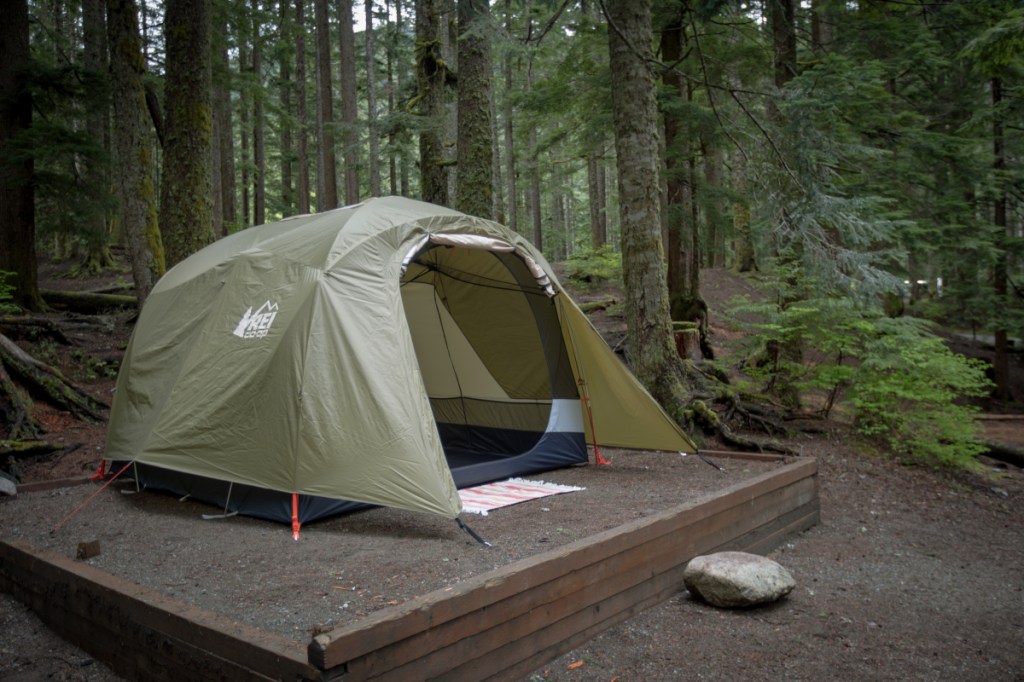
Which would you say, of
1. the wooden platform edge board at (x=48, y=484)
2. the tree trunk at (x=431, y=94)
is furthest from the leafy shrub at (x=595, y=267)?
the wooden platform edge board at (x=48, y=484)

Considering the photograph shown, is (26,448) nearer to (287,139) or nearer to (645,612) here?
(645,612)

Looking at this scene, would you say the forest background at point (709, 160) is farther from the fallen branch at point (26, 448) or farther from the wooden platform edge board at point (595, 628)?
the wooden platform edge board at point (595, 628)

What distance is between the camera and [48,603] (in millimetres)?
3781

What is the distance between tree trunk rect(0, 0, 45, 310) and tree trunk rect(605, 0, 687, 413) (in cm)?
857

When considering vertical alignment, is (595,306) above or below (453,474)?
above

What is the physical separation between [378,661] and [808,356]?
1281 centimetres

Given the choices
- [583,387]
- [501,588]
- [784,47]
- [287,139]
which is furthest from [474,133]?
[287,139]

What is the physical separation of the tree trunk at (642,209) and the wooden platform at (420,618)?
268 centimetres

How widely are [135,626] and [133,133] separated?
825 centimetres

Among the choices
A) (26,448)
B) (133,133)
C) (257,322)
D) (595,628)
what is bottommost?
(595,628)

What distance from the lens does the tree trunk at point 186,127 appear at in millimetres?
7680

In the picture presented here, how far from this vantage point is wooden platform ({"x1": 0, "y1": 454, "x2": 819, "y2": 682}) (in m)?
2.56

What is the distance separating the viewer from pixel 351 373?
4.52 m

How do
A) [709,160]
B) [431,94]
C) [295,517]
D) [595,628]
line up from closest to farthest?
1. [595,628]
2. [295,517]
3. [431,94]
4. [709,160]
